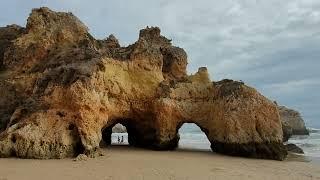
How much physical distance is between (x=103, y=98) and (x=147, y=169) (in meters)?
4.75

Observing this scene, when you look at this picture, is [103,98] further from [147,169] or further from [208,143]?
[208,143]

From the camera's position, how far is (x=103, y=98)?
15.4m

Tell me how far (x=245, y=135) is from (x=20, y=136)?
8.20m

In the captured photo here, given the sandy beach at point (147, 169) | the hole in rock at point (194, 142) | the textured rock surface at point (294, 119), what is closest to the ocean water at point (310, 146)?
the hole in rock at point (194, 142)

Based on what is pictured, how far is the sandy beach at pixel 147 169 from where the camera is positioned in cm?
1036

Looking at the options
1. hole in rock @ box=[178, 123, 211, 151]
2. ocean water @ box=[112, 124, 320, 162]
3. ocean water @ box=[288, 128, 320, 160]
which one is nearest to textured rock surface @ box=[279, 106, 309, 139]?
ocean water @ box=[112, 124, 320, 162]

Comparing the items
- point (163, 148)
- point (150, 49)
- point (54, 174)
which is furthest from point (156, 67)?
point (54, 174)

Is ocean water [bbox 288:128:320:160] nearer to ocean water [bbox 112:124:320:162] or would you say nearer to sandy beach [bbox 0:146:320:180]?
ocean water [bbox 112:124:320:162]

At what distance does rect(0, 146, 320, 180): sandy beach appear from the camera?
34.0 feet

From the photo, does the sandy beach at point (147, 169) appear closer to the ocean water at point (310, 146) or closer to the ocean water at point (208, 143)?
the ocean water at point (208, 143)

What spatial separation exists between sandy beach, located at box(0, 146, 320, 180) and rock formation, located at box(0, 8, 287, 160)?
1.35 metres

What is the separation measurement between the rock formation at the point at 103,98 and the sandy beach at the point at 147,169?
1351 mm

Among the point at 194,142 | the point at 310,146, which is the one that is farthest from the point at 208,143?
the point at 310,146

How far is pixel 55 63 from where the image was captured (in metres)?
16.0
